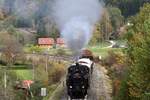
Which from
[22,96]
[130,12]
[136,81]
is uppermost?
[130,12]

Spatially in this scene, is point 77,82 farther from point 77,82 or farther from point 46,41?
point 46,41

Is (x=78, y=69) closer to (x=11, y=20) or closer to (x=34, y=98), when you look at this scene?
(x=34, y=98)

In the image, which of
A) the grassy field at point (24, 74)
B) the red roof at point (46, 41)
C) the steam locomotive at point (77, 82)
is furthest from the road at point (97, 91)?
the red roof at point (46, 41)

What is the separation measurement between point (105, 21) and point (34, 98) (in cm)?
4651

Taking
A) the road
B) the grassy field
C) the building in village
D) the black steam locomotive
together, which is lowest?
the grassy field

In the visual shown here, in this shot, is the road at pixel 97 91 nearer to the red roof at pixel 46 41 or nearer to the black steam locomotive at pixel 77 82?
the black steam locomotive at pixel 77 82

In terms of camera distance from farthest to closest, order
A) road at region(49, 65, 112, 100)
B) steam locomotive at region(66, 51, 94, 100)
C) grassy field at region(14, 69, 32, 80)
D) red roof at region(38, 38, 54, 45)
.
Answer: red roof at region(38, 38, 54, 45) → grassy field at region(14, 69, 32, 80) → road at region(49, 65, 112, 100) → steam locomotive at region(66, 51, 94, 100)

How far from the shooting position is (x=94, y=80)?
34.6 meters

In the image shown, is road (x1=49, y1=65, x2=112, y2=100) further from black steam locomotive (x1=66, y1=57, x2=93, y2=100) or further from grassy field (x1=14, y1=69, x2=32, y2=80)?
grassy field (x1=14, y1=69, x2=32, y2=80)

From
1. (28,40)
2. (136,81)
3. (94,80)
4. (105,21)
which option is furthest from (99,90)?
(105,21)

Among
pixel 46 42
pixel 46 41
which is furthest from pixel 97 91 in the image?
pixel 46 41

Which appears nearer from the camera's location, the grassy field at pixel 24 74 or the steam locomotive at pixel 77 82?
the steam locomotive at pixel 77 82

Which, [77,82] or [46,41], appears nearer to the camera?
[77,82]

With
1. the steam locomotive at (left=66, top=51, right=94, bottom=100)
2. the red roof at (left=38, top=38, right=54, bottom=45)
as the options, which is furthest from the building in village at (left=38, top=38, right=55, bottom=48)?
the steam locomotive at (left=66, top=51, right=94, bottom=100)
